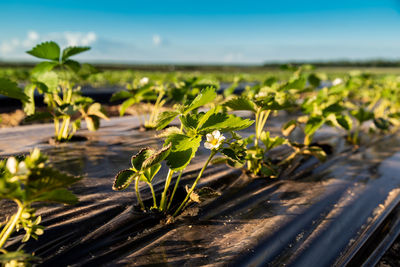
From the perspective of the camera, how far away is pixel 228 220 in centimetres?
143

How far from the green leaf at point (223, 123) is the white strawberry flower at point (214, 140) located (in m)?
0.06

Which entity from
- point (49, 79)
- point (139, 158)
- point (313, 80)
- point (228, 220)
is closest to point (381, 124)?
point (313, 80)

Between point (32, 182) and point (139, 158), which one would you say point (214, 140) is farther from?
point (32, 182)

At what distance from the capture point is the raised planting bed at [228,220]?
3.76 ft

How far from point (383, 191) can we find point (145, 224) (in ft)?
5.26

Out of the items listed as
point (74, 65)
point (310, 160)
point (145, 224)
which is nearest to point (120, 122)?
point (74, 65)

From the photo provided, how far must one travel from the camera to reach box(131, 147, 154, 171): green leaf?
3.94 feet

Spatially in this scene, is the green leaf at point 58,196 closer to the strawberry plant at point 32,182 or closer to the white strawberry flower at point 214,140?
the strawberry plant at point 32,182

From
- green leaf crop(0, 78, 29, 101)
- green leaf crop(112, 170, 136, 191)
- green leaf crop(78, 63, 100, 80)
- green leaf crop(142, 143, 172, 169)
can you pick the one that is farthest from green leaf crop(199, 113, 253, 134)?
green leaf crop(78, 63, 100, 80)

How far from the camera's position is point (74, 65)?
2.31 metres

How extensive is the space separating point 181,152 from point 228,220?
48 centimetres

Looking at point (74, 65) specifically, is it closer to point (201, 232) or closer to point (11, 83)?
point (11, 83)

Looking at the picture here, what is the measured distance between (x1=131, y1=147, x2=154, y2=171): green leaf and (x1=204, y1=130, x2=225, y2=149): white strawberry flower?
0.23m

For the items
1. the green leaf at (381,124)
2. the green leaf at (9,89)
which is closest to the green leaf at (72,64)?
the green leaf at (9,89)
